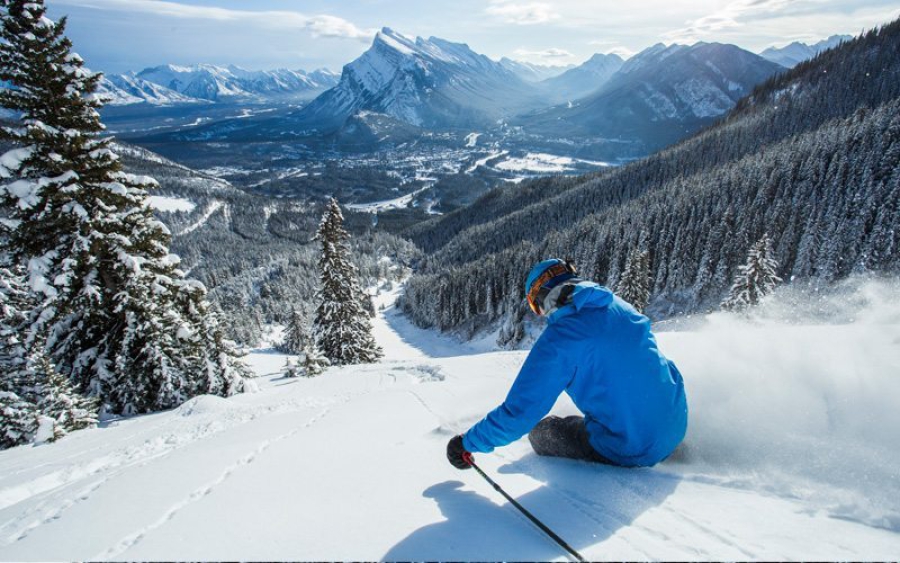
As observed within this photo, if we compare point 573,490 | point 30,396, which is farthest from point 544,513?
point 30,396

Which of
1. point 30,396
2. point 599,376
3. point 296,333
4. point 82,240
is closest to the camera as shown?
point 599,376

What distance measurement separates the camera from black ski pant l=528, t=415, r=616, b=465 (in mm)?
4223

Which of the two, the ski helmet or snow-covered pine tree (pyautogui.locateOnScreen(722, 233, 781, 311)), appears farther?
snow-covered pine tree (pyautogui.locateOnScreen(722, 233, 781, 311))

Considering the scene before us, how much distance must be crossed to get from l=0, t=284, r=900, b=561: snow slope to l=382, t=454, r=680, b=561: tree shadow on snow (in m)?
0.02

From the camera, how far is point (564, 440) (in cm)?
436

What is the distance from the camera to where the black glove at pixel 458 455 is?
158 inches

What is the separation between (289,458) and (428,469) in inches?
73.5

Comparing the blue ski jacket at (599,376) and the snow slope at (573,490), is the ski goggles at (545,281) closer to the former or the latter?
the blue ski jacket at (599,376)

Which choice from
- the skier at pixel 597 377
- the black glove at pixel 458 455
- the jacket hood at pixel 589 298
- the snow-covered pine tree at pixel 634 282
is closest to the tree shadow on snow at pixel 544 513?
the black glove at pixel 458 455

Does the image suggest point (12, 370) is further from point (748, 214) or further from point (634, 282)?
point (748, 214)

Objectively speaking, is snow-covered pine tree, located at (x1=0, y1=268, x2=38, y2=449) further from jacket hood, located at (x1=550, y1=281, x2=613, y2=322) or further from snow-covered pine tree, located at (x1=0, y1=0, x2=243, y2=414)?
jacket hood, located at (x1=550, y1=281, x2=613, y2=322)

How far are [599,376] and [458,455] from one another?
163 centimetres

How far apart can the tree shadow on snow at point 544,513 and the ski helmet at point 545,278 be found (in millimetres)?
1717

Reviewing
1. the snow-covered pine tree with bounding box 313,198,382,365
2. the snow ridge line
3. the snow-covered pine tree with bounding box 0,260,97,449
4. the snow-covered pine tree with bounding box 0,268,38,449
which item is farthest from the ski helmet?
the snow-covered pine tree with bounding box 313,198,382,365
